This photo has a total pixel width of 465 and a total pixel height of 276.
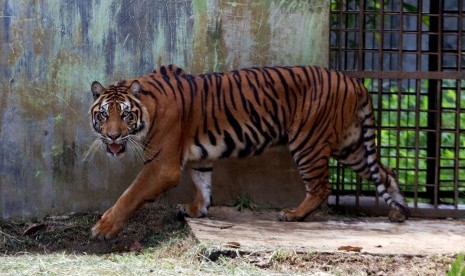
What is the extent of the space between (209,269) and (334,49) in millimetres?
2479

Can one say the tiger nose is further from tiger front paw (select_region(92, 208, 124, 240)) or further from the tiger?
tiger front paw (select_region(92, 208, 124, 240))

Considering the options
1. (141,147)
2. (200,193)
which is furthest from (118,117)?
(200,193)

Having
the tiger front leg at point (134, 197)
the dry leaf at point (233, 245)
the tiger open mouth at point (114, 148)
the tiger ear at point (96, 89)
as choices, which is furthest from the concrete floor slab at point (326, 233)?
the tiger ear at point (96, 89)

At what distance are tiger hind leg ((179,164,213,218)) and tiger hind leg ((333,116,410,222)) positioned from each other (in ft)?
3.24

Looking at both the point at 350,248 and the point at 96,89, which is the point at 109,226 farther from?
the point at 350,248

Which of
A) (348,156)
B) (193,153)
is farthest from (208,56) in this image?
(348,156)

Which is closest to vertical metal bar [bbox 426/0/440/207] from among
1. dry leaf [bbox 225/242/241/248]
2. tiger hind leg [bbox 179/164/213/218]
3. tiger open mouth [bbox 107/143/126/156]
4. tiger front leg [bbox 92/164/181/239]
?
tiger hind leg [bbox 179/164/213/218]

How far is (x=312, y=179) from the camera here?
6.69 metres

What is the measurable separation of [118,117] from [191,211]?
86 cm

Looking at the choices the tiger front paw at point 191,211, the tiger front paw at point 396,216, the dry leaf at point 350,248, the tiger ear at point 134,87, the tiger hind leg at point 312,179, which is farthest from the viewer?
the tiger front paw at point 396,216

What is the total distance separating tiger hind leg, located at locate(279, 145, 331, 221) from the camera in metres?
6.65

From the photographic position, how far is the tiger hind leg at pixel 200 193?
6562mm

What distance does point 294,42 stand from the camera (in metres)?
6.88

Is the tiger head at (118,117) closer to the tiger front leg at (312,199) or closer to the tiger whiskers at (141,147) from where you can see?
the tiger whiskers at (141,147)
